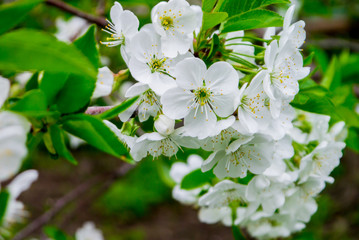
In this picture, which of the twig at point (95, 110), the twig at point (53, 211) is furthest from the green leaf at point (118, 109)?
the twig at point (53, 211)

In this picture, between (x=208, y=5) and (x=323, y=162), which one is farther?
(x=323, y=162)

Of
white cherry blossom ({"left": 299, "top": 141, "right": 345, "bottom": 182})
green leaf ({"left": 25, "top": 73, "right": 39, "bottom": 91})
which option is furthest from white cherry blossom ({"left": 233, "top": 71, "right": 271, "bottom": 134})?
green leaf ({"left": 25, "top": 73, "right": 39, "bottom": 91})

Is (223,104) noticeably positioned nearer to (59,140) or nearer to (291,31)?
(291,31)

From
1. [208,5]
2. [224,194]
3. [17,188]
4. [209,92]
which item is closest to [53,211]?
[17,188]

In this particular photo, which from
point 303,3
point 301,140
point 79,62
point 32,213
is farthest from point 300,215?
point 32,213

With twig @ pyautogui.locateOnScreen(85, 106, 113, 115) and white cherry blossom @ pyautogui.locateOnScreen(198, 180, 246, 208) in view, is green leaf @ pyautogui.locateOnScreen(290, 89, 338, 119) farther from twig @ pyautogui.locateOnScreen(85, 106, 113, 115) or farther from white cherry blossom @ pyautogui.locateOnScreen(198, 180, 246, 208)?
twig @ pyautogui.locateOnScreen(85, 106, 113, 115)
